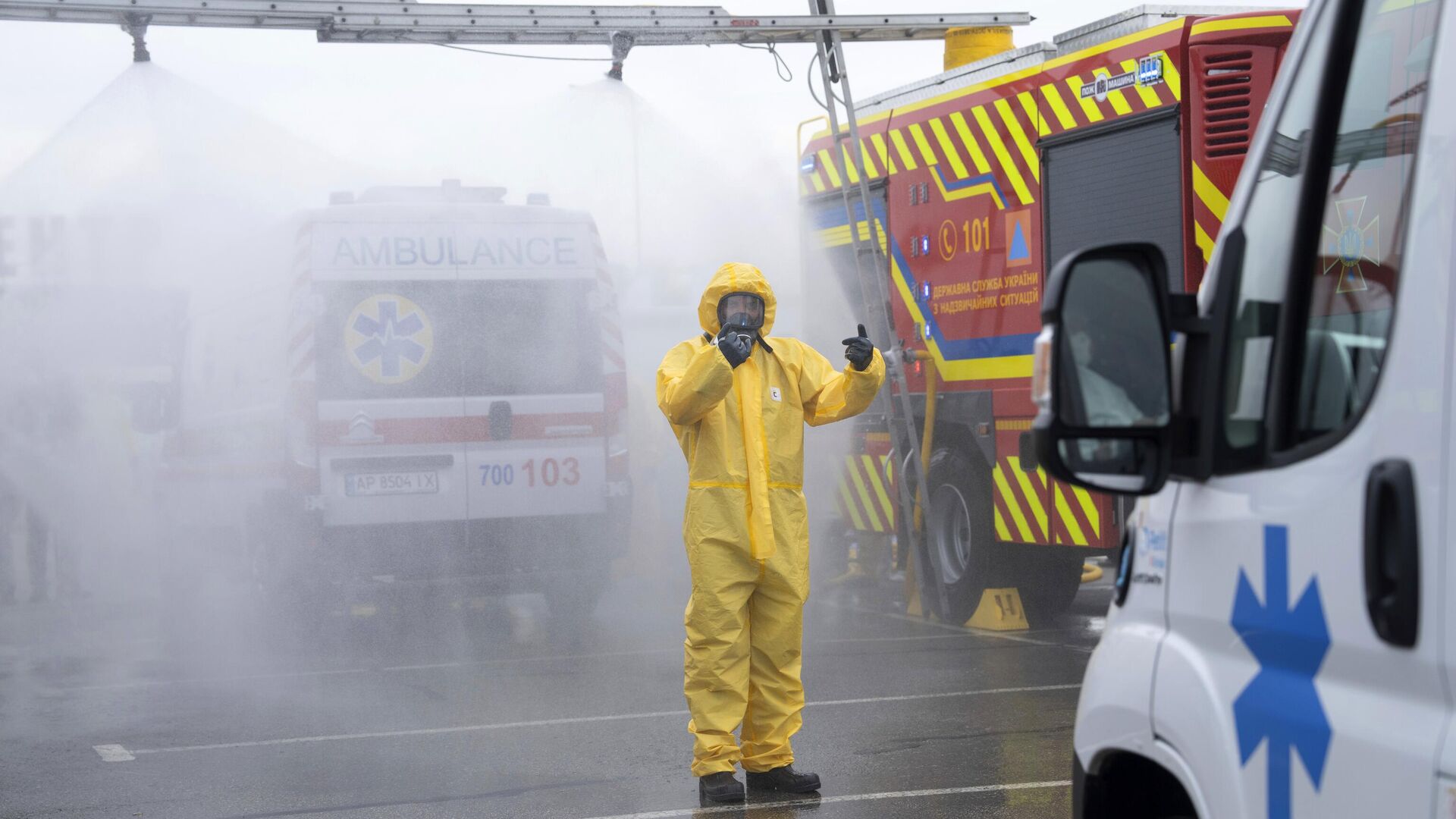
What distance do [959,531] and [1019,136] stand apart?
7.64 feet

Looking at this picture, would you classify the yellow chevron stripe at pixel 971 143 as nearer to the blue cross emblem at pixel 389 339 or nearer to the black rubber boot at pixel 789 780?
the blue cross emblem at pixel 389 339

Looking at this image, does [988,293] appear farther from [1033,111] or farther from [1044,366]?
[1044,366]

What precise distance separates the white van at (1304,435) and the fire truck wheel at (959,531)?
278 inches

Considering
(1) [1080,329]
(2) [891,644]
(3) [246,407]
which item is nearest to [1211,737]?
(1) [1080,329]

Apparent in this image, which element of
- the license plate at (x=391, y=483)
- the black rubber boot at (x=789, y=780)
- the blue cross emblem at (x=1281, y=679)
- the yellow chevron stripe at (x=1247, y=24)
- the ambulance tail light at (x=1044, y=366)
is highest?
the yellow chevron stripe at (x=1247, y=24)

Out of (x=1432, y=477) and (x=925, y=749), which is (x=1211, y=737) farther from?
(x=925, y=749)

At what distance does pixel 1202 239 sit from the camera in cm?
762

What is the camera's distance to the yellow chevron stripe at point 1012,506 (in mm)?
8961

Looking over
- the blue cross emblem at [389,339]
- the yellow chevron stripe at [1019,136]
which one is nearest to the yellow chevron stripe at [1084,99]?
the yellow chevron stripe at [1019,136]

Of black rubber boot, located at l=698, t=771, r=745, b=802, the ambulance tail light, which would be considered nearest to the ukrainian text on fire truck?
black rubber boot, located at l=698, t=771, r=745, b=802

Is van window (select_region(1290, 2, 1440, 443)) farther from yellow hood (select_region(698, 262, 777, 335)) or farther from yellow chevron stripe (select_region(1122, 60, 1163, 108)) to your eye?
yellow chevron stripe (select_region(1122, 60, 1163, 108))

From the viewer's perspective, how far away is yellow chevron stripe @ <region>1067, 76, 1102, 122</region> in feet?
27.2

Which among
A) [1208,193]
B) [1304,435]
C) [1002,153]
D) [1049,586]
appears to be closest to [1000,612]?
[1049,586]

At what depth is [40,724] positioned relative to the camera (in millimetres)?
7391
